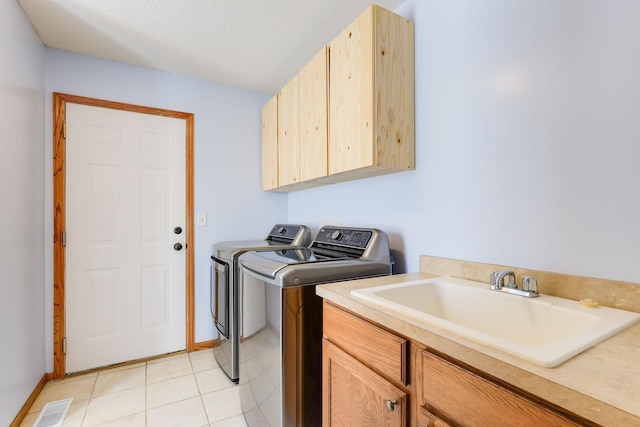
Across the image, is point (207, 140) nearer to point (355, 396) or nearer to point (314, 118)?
point (314, 118)

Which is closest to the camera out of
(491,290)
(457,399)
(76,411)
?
(457,399)

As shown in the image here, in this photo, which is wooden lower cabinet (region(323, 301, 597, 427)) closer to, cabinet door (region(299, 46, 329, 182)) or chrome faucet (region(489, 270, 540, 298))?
chrome faucet (region(489, 270, 540, 298))

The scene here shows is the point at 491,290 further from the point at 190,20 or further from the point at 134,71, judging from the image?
the point at 134,71

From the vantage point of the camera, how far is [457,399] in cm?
→ 69

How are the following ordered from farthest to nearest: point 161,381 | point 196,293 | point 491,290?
point 196,293
point 161,381
point 491,290

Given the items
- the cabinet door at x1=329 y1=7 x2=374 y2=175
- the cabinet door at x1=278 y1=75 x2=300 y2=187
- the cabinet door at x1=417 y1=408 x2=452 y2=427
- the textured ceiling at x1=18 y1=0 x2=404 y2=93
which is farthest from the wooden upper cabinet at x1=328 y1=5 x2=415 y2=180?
the cabinet door at x1=417 y1=408 x2=452 y2=427

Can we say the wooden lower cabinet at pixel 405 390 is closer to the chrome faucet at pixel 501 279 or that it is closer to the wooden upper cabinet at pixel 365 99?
the chrome faucet at pixel 501 279

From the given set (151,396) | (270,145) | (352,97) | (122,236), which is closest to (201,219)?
(122,236)

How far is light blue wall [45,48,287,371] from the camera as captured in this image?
7.26 ft

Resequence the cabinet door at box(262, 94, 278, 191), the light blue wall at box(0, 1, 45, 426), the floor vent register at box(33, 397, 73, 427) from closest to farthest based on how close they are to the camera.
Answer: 1. the light blue wall at box(0, 1, 45, 426)
2. the floor vent register at box(33, 397, 73, 427)
3. the cabinet door at box(262, 94, 278, 191)

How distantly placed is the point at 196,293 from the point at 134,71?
73.6 inches

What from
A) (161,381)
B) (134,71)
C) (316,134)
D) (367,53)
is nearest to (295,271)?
(316,134)

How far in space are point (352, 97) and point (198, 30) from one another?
1.17 m

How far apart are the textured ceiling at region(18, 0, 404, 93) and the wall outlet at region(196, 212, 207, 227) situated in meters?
1.19
